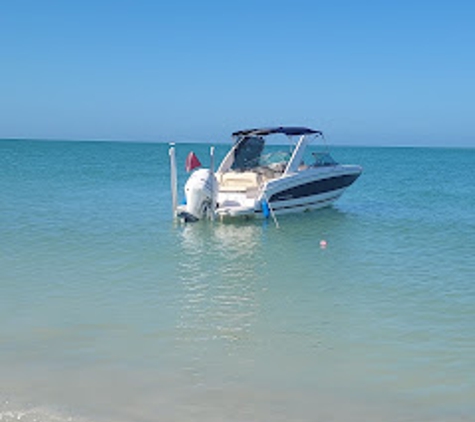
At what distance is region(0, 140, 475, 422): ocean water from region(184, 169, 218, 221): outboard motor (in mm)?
1140

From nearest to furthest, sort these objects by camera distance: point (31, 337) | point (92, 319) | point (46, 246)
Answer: point (31, 337)
point (92, 319)
point (46, 246)

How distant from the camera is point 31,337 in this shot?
862cm

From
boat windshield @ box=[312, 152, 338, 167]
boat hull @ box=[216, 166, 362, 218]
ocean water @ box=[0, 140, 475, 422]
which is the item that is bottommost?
ocean water @ box=[0, 140, 475, 422]

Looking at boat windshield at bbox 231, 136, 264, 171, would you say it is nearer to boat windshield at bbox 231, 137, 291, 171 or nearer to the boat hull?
boat windshield at bbox 231, 137, 291, 171

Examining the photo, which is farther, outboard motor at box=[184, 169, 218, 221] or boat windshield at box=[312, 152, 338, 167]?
boat windshield at box=[312, 152, 338, 167]

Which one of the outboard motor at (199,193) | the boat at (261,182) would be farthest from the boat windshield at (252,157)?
the outboard motor at (199,193)

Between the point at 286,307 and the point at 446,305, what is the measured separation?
269 centimetres

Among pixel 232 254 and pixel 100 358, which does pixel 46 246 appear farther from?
pixel 100 358

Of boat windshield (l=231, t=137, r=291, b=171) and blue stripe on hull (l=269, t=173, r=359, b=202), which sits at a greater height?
boat windshield (l=231, t=137, r=291, b=171)

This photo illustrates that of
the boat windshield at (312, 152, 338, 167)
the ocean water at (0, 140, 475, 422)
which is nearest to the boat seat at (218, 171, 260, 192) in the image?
the ocean water at (0, 140, 475, 422)

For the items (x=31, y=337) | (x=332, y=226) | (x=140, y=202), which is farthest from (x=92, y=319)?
(x=140, y=202)

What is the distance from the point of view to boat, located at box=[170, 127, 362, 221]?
2033 centimetres

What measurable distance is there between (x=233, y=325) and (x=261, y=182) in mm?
12869

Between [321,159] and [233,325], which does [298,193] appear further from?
[233,325]
